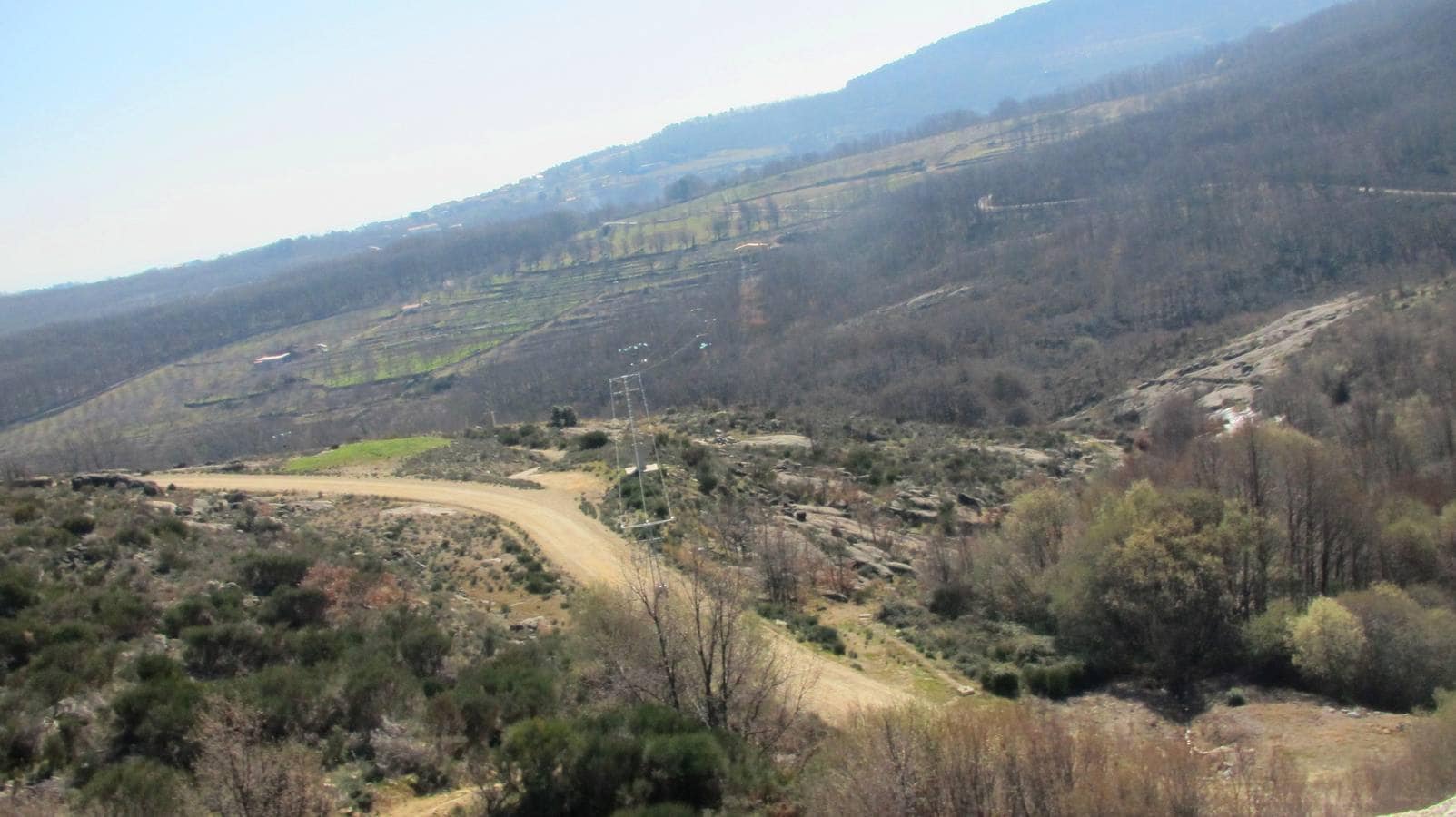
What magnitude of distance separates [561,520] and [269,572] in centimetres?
1216

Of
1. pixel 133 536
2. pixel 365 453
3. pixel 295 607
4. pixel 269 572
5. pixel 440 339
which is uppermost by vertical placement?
pixel 133 536

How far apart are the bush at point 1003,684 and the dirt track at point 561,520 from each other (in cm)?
263

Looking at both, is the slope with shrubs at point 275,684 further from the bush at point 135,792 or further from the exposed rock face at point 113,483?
the exposed rock face at point 113,483

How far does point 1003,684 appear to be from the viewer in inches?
988

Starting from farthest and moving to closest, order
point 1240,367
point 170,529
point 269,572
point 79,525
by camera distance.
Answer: point 1240,367 < point 170,529 < point 79,525 < point 269,572

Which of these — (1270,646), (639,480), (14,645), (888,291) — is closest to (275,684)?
(14,645)

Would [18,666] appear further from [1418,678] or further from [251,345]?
[251,345]

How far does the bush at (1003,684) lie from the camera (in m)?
25.0

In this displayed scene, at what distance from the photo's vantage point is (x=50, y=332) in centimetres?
15338

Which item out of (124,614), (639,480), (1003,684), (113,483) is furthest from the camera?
(113,483)

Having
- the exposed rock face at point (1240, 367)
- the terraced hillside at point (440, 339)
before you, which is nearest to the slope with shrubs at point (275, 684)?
the exposed rock face at point (1240, 367)

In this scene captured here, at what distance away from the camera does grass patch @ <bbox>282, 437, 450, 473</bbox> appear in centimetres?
4994

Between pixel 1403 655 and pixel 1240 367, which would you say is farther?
pixel 1240 367

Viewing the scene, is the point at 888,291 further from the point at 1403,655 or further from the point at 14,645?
the point at 14,645
